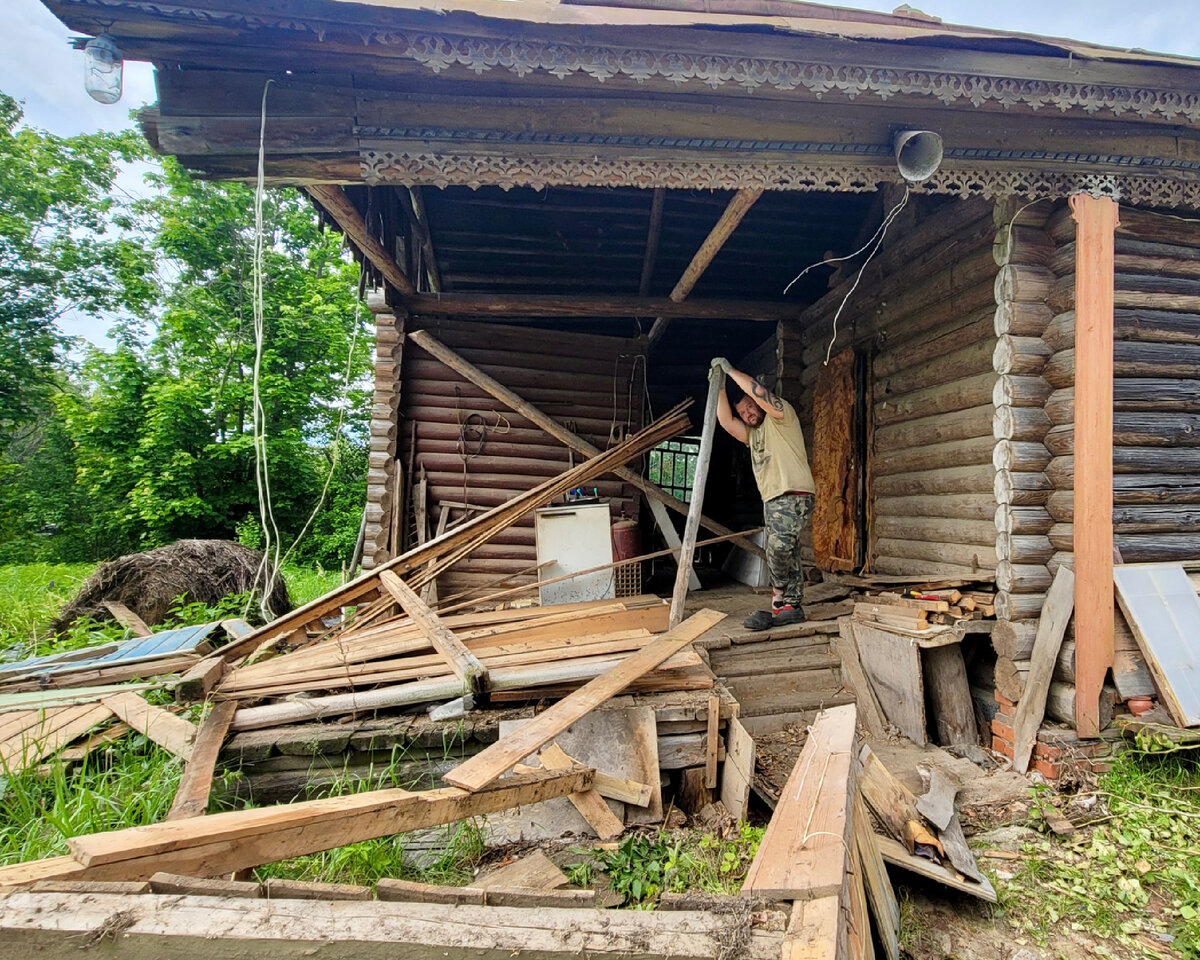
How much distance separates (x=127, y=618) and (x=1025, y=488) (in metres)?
8.22

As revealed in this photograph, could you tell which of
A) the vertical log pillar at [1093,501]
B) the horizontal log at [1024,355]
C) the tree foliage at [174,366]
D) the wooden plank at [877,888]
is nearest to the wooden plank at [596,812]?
the wooden plank at [877,888]

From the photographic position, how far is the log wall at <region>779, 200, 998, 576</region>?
3869 mm

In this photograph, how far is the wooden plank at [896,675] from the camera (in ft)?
12.3

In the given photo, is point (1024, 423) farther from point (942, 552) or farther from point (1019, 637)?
point (1019, 637)

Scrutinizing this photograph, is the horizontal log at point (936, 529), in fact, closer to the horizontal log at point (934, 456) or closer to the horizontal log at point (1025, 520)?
the horizontal log at point (1025, 520)

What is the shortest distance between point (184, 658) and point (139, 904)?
359 centimetres

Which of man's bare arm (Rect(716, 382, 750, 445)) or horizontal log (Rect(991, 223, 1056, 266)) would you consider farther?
man's bare arm (Rect(716, 382, 750, 445))

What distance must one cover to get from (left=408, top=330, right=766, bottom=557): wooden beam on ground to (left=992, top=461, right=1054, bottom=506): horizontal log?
313 centimetres

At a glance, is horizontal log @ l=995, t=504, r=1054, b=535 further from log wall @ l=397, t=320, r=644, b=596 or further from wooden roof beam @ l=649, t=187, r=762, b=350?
log wall @ l=397, t=320, r=644, b=596

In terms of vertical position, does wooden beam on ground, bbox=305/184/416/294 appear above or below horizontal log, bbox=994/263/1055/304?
above

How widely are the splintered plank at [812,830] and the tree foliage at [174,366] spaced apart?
14.6 meters

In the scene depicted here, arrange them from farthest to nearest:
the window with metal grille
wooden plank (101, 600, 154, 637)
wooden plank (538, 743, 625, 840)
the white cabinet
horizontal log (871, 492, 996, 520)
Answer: the window with metal grille → the white cabinet → wooden plank (101, 600, 154, 637) → horizontal log (871, 492, 996, 520) → wooden plank (538, 743, 625, 840)

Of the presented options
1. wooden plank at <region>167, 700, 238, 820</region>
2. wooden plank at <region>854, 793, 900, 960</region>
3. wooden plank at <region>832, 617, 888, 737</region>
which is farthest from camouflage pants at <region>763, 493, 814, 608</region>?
wooden plank at <region>167, 700, 238, 820</region>

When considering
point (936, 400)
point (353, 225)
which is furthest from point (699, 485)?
point (353, 225)
